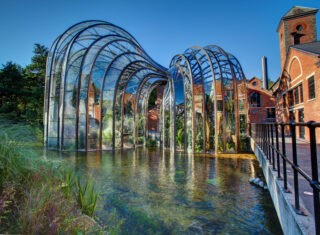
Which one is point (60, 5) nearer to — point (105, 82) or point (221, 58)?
point (105, 82)

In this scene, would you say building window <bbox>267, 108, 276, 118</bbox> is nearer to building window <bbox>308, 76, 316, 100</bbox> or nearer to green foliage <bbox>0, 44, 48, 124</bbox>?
building window <bbox>308, 76, 316, 100</bbox>

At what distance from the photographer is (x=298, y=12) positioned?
24.7m

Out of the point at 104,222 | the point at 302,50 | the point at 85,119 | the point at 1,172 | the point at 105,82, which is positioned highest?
the point at 302,50

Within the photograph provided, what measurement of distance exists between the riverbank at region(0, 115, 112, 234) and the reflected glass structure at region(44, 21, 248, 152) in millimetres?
7804

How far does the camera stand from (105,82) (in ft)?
39.9

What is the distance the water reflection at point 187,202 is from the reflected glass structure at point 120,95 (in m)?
4.36

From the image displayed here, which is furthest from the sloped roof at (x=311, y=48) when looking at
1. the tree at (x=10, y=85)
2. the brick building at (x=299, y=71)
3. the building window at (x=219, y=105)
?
the tree at (x=10, y=85)

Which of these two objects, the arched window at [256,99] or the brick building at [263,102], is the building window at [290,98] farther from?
the arched window at [256,99]

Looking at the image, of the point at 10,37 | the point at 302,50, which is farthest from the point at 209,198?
the point at 302,50

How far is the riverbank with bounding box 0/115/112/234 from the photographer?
2027 millimetres

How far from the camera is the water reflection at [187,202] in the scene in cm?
289

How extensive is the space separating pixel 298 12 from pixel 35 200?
3294 centimetres

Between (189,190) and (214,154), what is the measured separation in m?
5.69

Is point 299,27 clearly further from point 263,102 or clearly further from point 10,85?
point 10,85
